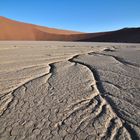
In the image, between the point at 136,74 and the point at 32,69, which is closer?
the point at 136,74

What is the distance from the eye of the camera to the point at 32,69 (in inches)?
91.2

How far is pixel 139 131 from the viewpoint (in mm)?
1027

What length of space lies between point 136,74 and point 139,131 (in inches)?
41.2

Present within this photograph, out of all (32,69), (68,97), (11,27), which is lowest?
(11,27)

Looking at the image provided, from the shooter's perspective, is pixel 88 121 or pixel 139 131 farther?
pixel 88 121

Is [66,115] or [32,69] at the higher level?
[66,115]

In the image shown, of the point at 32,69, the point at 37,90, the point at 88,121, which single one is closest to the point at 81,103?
the point at 88,121

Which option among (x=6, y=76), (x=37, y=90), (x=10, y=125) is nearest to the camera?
(x=10, y=125)

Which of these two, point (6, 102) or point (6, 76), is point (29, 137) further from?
point (6, 76)

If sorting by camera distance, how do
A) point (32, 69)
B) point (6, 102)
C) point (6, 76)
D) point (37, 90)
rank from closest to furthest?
point (6, 102)
point (37, 90)
point (6, 76)
point (32, 69)

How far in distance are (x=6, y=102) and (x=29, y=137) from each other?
42 cm

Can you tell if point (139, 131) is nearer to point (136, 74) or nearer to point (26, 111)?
point (26, 111)

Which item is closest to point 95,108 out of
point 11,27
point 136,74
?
point 136,74

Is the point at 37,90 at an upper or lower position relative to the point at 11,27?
upper
